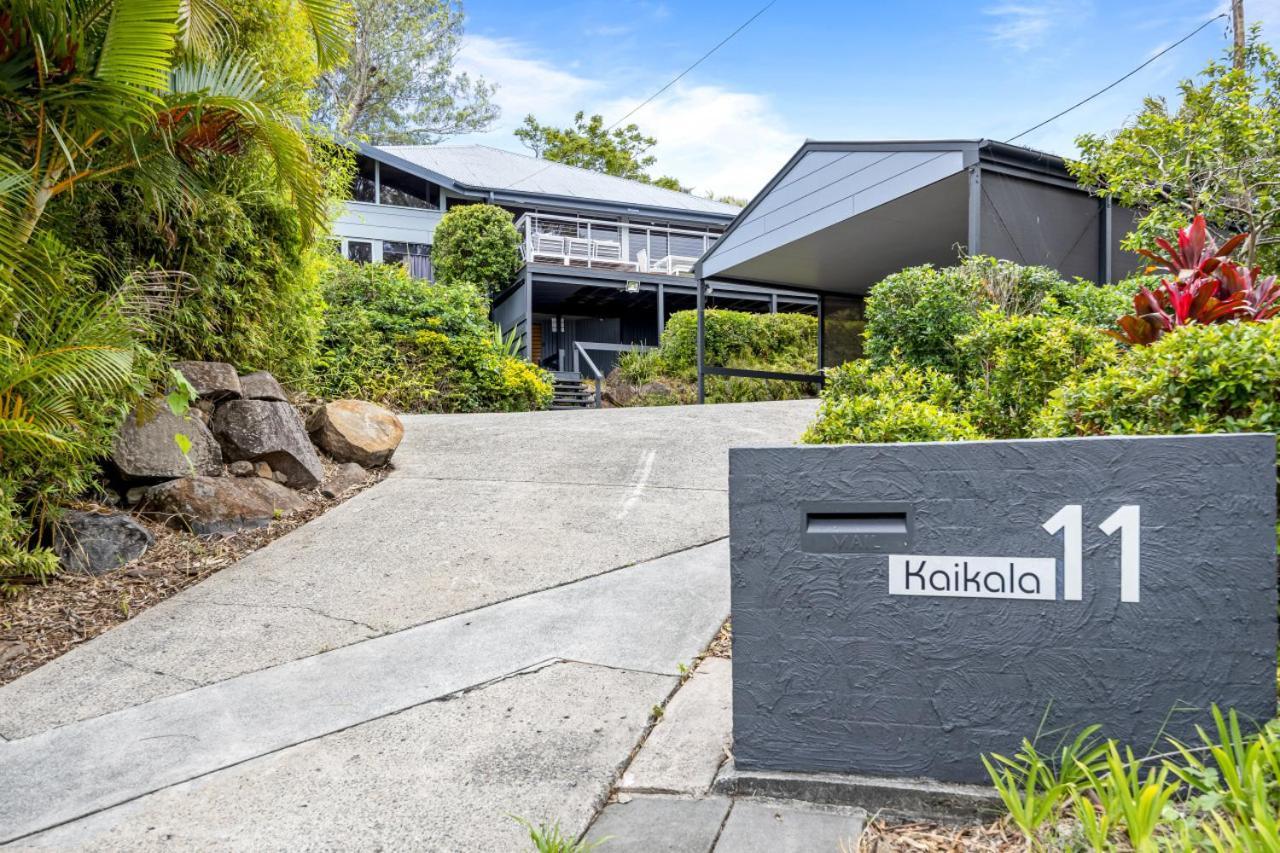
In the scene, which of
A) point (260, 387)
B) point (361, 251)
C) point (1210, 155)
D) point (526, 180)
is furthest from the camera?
point (526, 180)

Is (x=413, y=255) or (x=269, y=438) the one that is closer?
(x=269, y=438)

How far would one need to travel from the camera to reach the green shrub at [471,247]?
16.6 meters

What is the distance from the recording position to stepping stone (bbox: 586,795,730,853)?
1.99m

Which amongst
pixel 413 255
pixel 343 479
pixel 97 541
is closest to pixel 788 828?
pixel 97 541

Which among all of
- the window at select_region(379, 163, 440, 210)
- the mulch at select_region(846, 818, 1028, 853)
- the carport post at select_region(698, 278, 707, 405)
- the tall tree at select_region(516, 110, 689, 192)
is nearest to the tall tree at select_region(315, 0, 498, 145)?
the tall tree at select_region(516, 110, 689, 192)

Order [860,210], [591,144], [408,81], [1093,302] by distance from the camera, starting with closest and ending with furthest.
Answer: [1093,302], [860,210], [408,81], [591,144]

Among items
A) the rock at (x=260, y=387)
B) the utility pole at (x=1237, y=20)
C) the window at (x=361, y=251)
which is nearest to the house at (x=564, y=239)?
the window at (x=361, y=251)

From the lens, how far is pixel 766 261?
39.8 ft

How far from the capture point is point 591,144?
28016 mm

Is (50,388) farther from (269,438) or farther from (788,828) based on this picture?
(788,828)

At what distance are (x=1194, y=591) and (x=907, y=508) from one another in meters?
0.70

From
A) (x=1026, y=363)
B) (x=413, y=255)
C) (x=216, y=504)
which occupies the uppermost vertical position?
(x=413, y=255)

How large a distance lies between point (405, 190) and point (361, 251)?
239cm

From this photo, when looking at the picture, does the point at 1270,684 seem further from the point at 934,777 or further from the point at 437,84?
the point at 437,84
